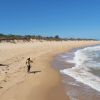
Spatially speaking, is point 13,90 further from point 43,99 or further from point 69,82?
point 69,82

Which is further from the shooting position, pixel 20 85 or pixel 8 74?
pixel 8 74

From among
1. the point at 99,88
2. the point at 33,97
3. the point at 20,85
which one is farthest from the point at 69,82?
the point at 33,97

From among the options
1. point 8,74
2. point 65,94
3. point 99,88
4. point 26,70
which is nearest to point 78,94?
point 65,94

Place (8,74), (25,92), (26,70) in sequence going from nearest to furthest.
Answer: (25,92) < (8,74) < (26,70)

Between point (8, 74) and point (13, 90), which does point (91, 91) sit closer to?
point (13, 90)

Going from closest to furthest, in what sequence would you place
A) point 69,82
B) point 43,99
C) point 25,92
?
point 43,99 → point 25,92 → point 69,82

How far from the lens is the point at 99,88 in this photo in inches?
622

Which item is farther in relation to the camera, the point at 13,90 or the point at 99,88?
the point at 99,88

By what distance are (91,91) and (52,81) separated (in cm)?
347

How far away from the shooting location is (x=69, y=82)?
57.5 feet

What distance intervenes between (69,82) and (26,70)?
4.70 m

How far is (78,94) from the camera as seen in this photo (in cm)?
1424

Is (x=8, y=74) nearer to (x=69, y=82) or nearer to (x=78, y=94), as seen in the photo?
(x=69, y=82)

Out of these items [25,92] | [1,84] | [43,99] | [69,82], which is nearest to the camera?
[43,99]
